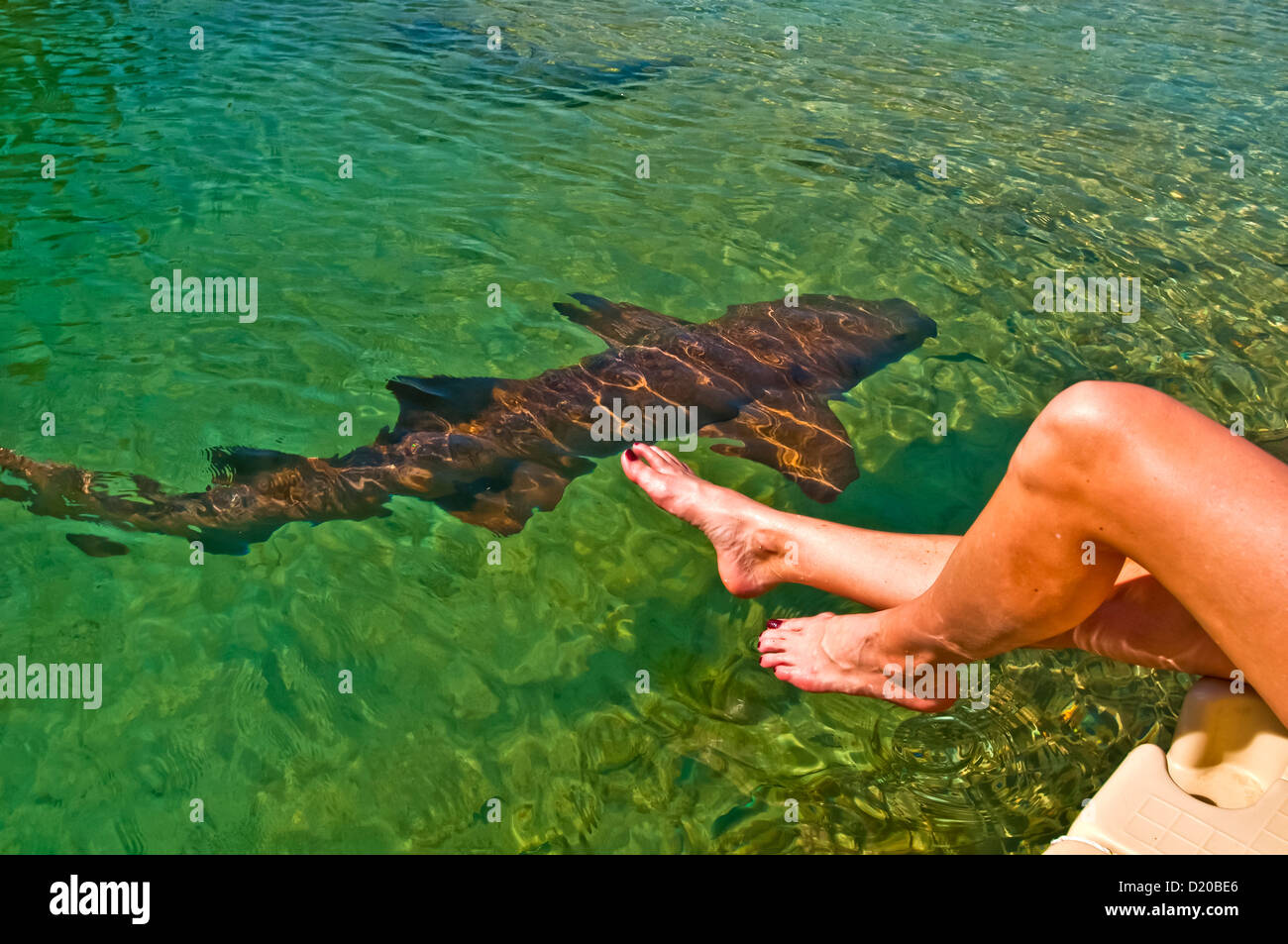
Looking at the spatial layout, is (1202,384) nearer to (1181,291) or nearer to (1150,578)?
(1181,291)

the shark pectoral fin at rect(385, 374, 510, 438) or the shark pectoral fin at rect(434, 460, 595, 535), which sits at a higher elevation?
the shark pectoral fin at rect(385, 374, 510, 438)

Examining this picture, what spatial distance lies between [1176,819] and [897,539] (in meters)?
1.27

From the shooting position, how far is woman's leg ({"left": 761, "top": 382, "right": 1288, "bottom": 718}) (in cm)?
206

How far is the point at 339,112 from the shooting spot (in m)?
8.27

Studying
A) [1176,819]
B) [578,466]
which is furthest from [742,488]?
[1176,819]

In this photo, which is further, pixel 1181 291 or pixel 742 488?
pixel 1181 291

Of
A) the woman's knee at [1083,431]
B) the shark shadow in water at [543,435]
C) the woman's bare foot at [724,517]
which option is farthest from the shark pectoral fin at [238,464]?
the woman's knee at [1083,431]

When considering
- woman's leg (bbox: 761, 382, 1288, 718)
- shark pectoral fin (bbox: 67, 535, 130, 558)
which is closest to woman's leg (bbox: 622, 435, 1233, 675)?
woman's leg (bbox: 761, 382, 1288, 718)

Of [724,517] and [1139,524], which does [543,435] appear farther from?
[1139,524]

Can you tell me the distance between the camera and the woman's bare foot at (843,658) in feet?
10.3

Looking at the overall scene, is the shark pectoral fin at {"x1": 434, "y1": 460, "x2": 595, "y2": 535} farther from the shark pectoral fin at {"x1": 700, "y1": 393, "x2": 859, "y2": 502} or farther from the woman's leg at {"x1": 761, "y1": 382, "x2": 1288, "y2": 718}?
the woman's leg at {"x1": 761, "y1": 382, "x2": 1288, "y2": 718}

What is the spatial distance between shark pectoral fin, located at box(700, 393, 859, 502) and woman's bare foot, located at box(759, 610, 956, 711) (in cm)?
100

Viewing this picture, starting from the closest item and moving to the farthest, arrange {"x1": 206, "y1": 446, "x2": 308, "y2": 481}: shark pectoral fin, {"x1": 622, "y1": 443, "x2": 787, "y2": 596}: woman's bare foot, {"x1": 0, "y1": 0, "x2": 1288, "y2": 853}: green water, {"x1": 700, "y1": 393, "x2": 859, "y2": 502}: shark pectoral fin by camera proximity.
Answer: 1. {"x1": 0, "y1": 0, "x2": 1288, "y2": 853}: green water
2. {"x1": 622, "y1": 443, "x2": 787, "y2": 596}: woman's bare foot
3. {"x1": 206, "y1": 446, "x2": 308, "y2": 481}: shark pectoral fin
4. {"x1": 700, "y1": 393, "x2": 859, "y2": 502}: shark pectoral fin

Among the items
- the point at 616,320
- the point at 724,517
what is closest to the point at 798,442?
the point at 724,517
